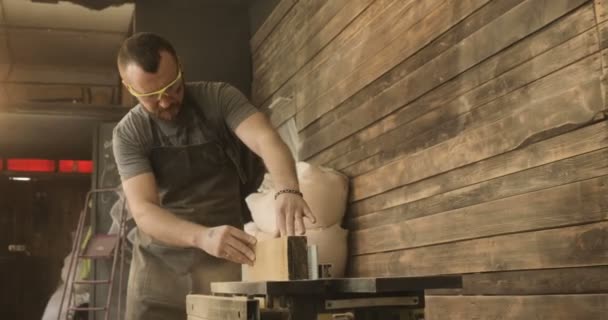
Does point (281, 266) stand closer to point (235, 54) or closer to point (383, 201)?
point (383, 201)

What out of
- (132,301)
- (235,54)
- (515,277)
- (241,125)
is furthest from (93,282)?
(515,277)

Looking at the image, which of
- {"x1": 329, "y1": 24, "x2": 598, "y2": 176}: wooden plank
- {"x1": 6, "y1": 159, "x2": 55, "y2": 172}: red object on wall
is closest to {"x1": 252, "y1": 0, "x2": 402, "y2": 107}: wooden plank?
{"x1": 329, "y1": 24, "x2": 598, "y2": 176}: wooden plank

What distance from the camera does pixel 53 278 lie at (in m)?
9.00

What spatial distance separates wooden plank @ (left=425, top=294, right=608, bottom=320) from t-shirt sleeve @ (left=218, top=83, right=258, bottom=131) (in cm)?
102

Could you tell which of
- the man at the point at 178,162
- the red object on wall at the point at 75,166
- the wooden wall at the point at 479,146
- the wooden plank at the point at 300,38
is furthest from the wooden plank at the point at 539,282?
the red object on wall at the point at 75,166

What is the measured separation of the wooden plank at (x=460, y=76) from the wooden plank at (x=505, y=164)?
279mm

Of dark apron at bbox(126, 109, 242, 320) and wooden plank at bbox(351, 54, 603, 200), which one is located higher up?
wooden plank at bbox(351, 54, 603, 200)

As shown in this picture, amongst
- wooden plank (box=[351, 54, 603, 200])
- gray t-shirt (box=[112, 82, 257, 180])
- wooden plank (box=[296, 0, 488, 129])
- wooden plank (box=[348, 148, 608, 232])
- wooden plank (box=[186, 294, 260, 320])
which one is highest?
wooden plank (box=[296, 0, 488, 129])

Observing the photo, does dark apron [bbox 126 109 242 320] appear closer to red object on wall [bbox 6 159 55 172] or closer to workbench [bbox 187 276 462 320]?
workbench [bbox 187 276 462 320]

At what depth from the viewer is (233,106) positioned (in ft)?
7.93

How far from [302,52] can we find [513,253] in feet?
7.81

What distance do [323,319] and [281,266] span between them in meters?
0.23

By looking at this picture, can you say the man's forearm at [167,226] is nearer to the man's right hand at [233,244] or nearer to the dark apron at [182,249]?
the man's right hand at [233,244]

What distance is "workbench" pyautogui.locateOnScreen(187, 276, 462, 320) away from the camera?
148cm
